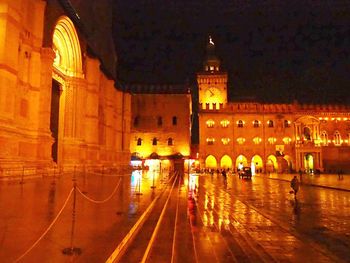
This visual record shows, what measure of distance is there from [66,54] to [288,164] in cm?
4897

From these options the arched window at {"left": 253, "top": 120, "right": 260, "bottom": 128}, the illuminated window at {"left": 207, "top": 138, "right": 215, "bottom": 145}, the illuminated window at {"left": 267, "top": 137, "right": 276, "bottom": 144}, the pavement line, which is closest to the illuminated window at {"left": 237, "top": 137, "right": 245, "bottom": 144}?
the arched window at {"left": 253, "top": 120, "right": 260, "bottom": 128}

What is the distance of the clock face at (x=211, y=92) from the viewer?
6681 cm

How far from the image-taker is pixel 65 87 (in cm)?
2742

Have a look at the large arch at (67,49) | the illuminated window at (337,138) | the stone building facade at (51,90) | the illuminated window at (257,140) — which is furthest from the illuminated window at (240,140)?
the large arch at (67,49)

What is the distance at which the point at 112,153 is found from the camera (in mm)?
39688

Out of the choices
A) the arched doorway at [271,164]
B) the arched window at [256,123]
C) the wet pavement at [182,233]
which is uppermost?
the arched window at [256,123]

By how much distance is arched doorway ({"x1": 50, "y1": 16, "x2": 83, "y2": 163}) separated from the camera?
85.3 ft

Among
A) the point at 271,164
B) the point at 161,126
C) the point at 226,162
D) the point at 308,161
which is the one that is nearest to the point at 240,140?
the point at 226,162

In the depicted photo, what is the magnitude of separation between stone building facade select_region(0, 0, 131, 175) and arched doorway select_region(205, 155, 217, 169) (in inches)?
948

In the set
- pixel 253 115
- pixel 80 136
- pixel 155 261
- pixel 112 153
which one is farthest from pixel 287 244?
pixel 253 115

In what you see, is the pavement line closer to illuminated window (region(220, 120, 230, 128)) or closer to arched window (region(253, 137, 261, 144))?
illuminated window (region(220, 120, 230, 128))

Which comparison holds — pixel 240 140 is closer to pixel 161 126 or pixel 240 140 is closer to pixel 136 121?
pixel 161 126

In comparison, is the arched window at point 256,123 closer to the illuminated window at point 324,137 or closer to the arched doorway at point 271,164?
the arched doorway at point 271,164

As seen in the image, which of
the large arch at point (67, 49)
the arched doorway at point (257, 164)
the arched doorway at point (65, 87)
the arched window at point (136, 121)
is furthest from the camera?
the arched doorway at point (257, 164)
